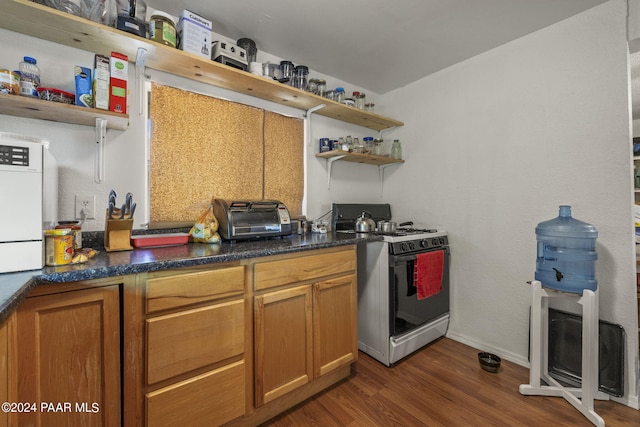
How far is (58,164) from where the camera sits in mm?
1396

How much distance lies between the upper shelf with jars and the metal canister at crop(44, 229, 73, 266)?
96cm

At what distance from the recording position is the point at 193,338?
1188mm

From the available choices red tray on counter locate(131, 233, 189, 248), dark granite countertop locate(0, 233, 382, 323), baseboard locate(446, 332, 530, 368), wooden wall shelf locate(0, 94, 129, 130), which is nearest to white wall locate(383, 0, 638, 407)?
baseboard locate(446, 332, 530, 368)

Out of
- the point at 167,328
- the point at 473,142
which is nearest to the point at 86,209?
the point at 167,328

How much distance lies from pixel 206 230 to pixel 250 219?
0.27 meters

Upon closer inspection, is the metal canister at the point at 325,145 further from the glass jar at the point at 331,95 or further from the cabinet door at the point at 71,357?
the cabinet door at the point at 71,357

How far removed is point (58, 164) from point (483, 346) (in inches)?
123

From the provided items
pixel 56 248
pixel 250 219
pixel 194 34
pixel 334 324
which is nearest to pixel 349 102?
pixel 194 34

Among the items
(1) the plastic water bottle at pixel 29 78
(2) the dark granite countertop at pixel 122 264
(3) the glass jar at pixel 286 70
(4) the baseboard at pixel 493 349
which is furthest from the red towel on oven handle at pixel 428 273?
(1) the plastic water bottle at pixel 29 78

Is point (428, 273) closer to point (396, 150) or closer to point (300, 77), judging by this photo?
point (396, 150)

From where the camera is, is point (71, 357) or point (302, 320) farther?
point (302, 320)

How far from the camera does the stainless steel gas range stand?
6.41 feet

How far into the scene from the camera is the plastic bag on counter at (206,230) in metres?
1.62

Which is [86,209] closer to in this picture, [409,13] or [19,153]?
[19,153]
